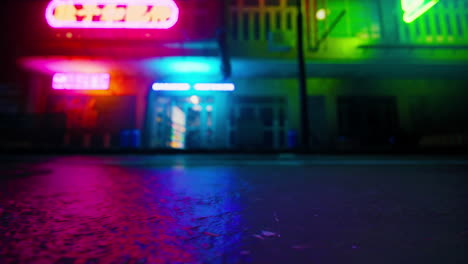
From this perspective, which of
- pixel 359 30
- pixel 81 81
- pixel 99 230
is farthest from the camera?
pixel 359 30

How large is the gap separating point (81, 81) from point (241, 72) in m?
6.06

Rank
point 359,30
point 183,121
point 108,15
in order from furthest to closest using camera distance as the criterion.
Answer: point 183,121 → point 359,30 → point 108,15

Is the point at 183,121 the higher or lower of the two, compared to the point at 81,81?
Answer: lower

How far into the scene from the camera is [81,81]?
8.61 m

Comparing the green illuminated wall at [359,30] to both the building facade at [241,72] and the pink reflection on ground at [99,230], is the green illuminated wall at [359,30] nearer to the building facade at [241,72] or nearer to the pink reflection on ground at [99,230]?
the building facade at [241,72]

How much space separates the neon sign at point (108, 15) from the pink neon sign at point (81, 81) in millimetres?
2292

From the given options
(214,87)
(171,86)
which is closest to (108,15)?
(171,86)

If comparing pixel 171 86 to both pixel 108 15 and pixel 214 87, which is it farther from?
pixel 108 15

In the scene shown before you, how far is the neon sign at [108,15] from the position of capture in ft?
21.7

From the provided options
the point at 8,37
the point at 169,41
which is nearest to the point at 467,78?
the point at 169,41

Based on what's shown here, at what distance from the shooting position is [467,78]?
30.8 ft

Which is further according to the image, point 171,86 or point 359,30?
point 171,86

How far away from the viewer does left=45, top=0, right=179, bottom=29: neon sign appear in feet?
21.7

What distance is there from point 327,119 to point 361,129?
1.43m
